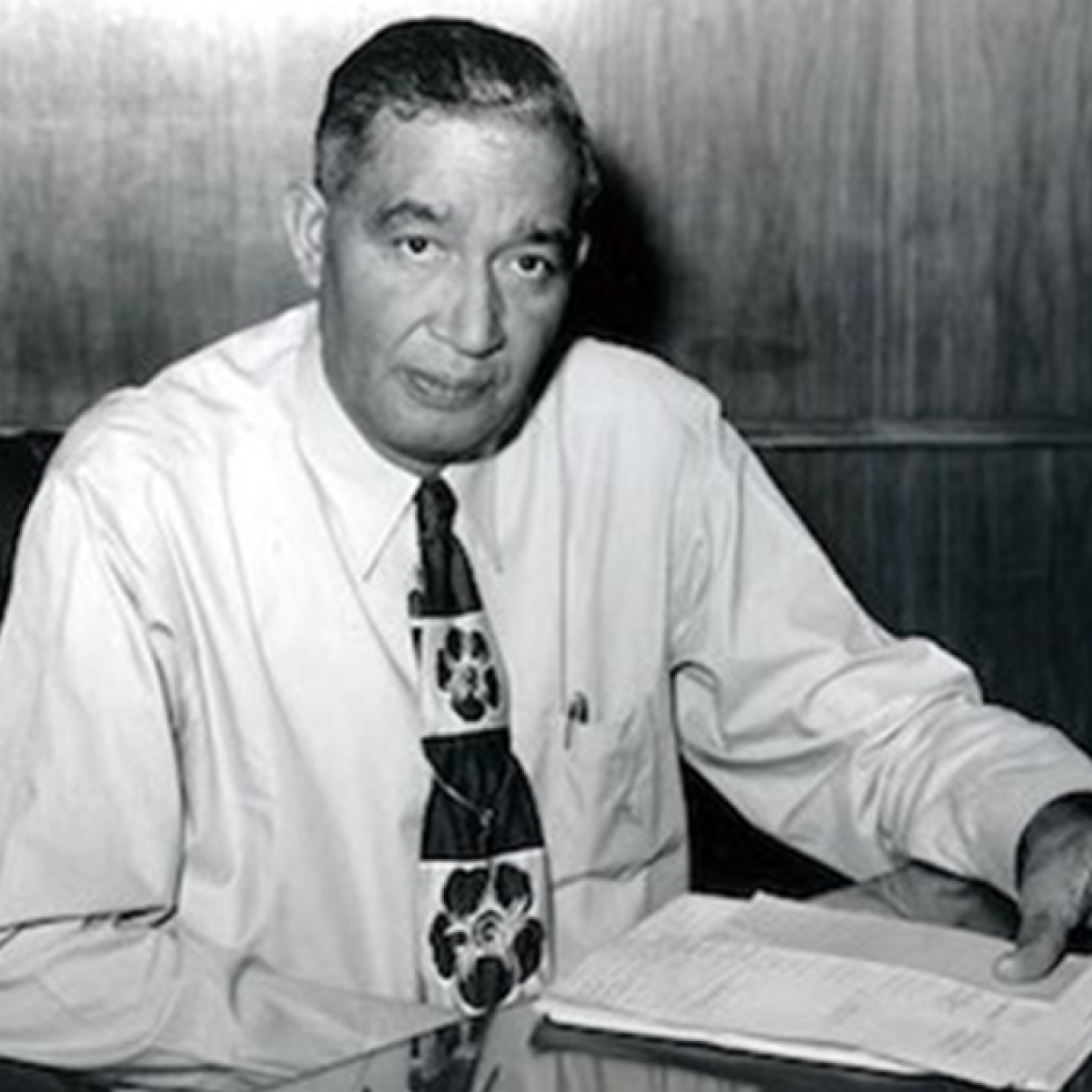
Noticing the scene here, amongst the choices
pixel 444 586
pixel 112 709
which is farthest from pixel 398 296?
pixel 112 709

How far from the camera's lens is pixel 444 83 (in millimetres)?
1867

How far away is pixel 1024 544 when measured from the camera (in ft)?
9.93

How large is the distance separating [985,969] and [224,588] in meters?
0.74

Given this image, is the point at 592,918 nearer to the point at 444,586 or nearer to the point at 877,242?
the point at 444,586

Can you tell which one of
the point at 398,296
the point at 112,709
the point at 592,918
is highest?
the point at 398,296

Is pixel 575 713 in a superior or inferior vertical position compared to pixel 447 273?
inferior

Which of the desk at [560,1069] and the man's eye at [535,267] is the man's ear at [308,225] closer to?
the man's eye at [535,267]

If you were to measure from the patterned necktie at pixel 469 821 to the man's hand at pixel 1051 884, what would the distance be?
1.35ft

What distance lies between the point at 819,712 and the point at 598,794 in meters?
0.21

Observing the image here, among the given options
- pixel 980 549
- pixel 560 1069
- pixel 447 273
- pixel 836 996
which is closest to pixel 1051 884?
pixel 836 996

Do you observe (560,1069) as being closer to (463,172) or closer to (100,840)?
(100,840)

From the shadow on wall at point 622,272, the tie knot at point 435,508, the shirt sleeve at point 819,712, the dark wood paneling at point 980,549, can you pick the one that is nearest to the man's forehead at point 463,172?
the tie knot at point 435,508

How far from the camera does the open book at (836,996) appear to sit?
1288mm

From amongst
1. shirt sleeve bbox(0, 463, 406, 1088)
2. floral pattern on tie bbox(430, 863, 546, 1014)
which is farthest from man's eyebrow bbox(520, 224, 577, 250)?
floral pattern on tie bbox(430, 863, 546, 1014)
